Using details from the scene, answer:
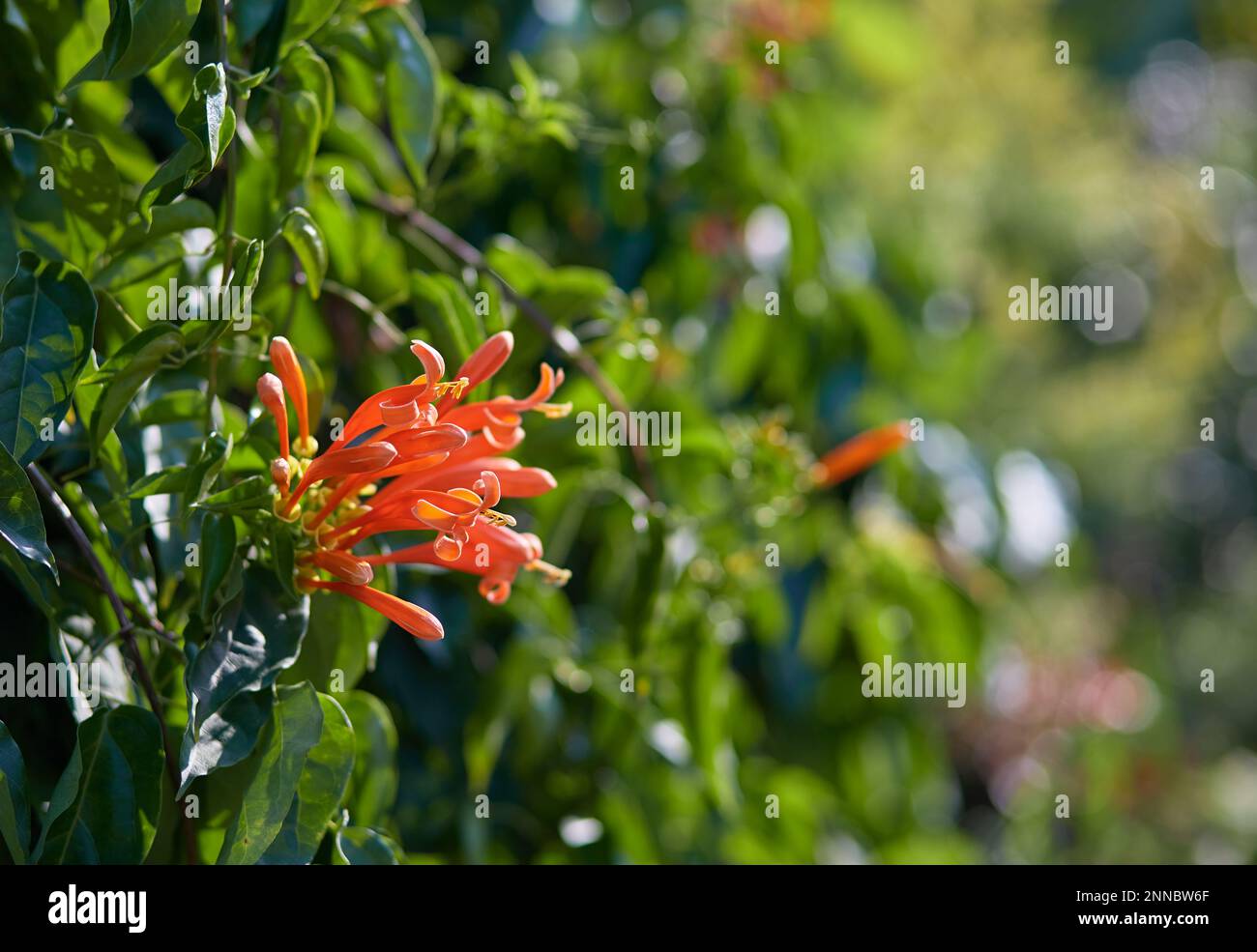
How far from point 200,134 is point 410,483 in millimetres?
232

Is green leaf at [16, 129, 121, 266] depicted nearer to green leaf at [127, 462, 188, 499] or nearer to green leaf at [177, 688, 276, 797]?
green leaf at [127, 462, 188, 499]

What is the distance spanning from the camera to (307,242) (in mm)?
795

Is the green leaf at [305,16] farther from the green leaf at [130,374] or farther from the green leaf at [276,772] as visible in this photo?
the green leaf at [276,772]

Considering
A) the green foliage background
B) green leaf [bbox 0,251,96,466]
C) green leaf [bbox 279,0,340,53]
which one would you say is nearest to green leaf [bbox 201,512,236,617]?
the green foliage background

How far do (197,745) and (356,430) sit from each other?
201 millimetres

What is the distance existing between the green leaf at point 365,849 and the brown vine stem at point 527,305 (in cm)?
39

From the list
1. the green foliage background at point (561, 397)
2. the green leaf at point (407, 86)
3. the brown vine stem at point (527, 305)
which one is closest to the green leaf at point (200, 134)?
the green foliage background at point (561, 397)

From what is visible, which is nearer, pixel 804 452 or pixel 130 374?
pixel 130 374

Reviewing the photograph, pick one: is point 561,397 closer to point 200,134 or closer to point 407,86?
point 407,86

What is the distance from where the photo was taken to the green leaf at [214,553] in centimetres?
74

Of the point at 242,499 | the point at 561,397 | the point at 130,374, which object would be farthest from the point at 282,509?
the point at 561,397

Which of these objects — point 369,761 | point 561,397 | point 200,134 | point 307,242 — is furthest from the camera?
point 561,397
